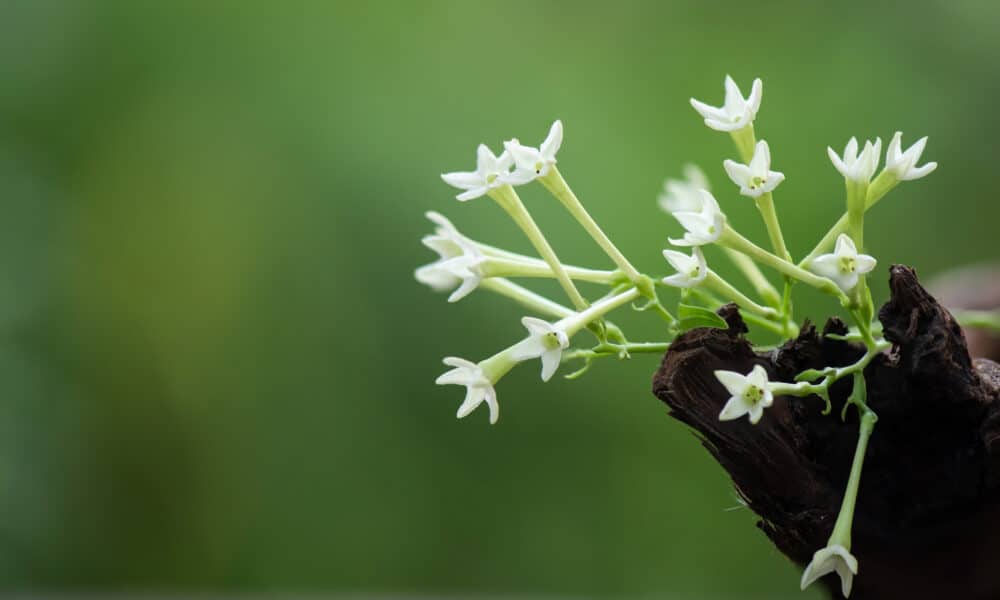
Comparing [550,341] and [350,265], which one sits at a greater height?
[350,265]

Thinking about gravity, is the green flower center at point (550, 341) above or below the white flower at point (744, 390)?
above

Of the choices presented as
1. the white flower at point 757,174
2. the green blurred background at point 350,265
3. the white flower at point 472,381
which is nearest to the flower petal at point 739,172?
the white flower at point 757,174

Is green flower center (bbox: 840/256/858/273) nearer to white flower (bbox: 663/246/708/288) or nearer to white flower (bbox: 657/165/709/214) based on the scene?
white flower (bbox: 663/246/708/288)

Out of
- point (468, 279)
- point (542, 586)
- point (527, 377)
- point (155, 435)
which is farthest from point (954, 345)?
point (155, 435)

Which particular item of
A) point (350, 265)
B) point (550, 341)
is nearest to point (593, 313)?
point (550, 341)

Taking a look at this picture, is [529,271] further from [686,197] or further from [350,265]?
[350,265]

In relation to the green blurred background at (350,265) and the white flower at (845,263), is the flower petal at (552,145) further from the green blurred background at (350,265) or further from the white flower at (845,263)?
the green blurred background at (350,265)
